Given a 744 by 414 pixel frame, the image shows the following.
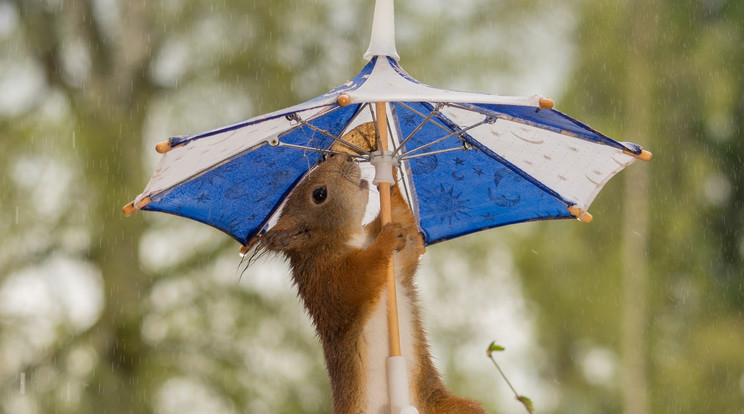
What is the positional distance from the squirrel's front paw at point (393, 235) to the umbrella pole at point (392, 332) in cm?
7

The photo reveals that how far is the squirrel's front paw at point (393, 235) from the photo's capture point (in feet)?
8.59

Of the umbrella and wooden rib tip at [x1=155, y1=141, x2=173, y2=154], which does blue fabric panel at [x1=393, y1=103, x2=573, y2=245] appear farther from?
wooden rib tip at [x1=155, y1=141, x2=173, y2=154]

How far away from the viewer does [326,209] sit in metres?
2.96

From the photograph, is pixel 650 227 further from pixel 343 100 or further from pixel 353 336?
pixel 343 100

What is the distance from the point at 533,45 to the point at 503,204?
545 cm

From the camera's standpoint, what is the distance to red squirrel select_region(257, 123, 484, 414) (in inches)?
105

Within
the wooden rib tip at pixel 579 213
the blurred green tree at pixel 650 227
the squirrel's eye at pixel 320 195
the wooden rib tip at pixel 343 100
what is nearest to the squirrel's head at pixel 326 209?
the squirrel's eye at pixel 320 195

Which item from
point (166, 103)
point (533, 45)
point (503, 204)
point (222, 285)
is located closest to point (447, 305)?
point (222, 285)

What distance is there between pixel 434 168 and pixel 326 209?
0.46m

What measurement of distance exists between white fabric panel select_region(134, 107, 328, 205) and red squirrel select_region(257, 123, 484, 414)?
0.43 metres

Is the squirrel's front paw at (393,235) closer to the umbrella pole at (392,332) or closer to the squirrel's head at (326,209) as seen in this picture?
the umbrella pole at (392,332)

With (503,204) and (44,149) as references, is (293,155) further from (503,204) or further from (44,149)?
(44,149)

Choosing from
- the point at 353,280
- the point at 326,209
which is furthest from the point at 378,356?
the point at 326,209

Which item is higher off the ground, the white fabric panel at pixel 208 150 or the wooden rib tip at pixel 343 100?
the wooden rib tip at pixel 343 100
